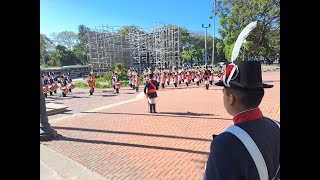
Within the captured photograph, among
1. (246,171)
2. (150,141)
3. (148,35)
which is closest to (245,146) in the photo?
(246,171)

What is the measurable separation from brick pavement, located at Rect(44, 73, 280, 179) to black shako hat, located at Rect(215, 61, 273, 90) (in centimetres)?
326

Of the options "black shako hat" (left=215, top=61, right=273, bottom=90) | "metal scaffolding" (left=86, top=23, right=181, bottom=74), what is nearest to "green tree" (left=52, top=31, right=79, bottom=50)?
"metal scaffolding" (left=86, top=23, right=181, bottom=74)

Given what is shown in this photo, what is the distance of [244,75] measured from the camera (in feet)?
6.06

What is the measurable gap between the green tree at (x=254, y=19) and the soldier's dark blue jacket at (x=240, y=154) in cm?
3133

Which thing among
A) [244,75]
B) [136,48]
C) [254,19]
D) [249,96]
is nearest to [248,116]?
[249,96]

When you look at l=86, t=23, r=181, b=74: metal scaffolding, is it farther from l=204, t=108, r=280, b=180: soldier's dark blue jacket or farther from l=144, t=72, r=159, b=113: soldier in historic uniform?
l=204, t=108, r=280, b=180: soldier's dark blue jacket

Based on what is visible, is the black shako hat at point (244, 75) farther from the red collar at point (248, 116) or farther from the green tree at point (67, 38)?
the green tree at point (67, 38)

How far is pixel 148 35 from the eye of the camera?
49688mm

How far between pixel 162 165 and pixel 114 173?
0.97 meters

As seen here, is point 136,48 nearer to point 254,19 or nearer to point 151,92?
point 254,19

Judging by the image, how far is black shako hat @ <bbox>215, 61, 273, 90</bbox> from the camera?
182 centimetres
